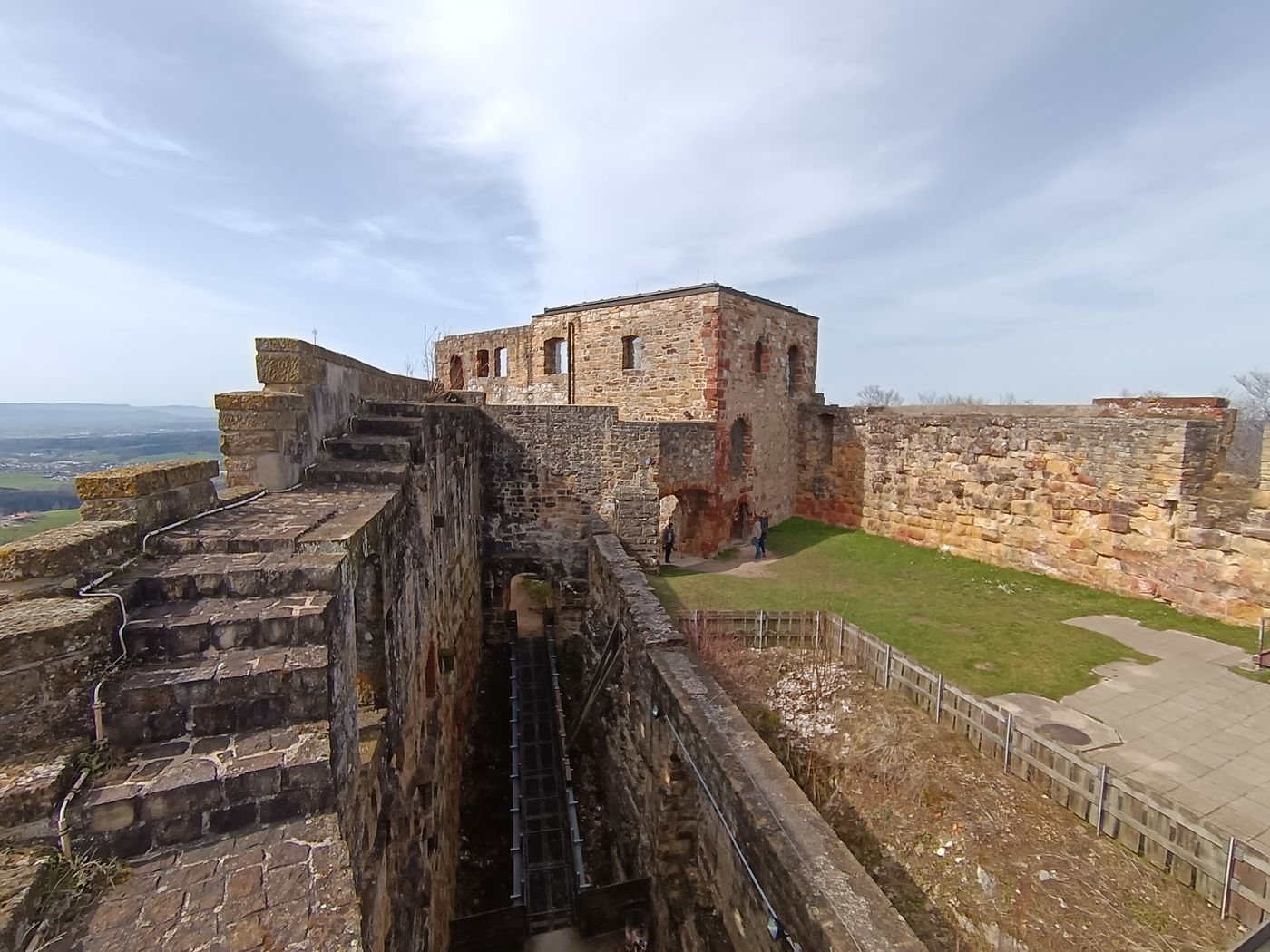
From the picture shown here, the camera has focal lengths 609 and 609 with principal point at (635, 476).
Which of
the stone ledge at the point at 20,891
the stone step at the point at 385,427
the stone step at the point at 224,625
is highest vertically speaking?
the stone step at the point at 385,427

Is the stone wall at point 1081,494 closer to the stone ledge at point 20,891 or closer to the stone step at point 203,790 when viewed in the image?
the stone step at point 203,790

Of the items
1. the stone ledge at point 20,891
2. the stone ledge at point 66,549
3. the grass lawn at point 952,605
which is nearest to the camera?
the stone ledge at point 20,891

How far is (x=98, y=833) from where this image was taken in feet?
7.62

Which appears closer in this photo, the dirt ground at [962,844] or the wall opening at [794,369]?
the dirt ground at [962,844]

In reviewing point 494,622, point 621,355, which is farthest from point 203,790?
point 621,355

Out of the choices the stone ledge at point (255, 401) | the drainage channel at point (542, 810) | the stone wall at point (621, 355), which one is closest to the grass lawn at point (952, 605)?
the drainage channel at point (542, 810)

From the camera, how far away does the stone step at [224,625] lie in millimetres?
Result: 2895

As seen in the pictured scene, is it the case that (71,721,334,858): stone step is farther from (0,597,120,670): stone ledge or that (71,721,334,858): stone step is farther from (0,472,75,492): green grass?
(0,472,75,492): green grass

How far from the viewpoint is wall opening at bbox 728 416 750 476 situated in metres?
15.3

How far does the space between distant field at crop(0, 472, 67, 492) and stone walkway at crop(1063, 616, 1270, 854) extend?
67.8 ft

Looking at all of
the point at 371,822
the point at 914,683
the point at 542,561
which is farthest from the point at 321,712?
the point at 542,561

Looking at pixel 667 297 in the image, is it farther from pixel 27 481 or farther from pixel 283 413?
pixel 27 481

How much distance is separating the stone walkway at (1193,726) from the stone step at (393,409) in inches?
345

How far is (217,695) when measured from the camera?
110 inches
